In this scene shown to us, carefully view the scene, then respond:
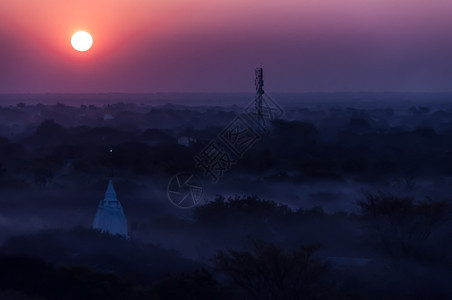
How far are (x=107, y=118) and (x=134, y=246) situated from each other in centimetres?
7098

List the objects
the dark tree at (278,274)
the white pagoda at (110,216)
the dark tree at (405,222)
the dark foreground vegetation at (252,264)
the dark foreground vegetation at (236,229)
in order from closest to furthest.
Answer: the dark foreground vegetation at (252,264) < the dark tree at (278,274) < the dark foreground vegetation at (236,229) < the white pagoda at (110,216) < the dark tree at (405,222)

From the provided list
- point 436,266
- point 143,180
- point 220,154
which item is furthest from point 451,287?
point 220,154

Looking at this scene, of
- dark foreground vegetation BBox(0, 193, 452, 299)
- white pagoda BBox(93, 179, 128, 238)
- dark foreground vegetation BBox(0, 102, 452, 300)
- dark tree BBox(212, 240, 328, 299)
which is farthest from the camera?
white pagoda BBox(93, 179, 128, 238)

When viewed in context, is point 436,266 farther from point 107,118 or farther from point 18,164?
point 107,118

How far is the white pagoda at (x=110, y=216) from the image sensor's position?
1598 centimetres

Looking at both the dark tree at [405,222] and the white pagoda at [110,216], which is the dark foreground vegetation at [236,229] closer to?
the dark tree at [405,222]

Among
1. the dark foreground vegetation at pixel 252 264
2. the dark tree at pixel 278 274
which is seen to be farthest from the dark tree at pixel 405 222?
the dark tree at pixel 278 274

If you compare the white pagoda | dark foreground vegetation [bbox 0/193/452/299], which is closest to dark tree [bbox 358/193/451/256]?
dark foreground vegetation [bbox 0/193/452/299]

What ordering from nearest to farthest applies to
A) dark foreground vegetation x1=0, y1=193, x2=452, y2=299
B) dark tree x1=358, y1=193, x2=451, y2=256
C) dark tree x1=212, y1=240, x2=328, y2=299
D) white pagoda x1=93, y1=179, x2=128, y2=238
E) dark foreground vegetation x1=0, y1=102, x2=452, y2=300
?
1. dark foreground vegetation x1=0, y1=193, x2=452, y2=299
2. dark tree x1=212, y1=240, x2=328, y2=299
3. dark foreground vegetation x1=0, y1=102, x2=452, y2=300
4. white pagoda x1=93, y1=179, x2=128, y2=238
5. dark tree x1=358, y1=193, x2=451, y2=256

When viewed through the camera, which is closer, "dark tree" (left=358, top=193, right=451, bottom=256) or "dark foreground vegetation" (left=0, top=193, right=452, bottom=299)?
"dark foreground vegetation" (left=0, top=193, right=452, bottom=299)

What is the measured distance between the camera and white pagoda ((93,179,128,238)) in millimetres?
15984

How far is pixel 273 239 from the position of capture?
63.9 ft

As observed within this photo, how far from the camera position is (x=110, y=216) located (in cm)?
1605

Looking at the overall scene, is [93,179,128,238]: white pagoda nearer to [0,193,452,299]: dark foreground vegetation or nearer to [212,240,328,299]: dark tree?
[0,193,452,299]: dark foreground vegetation
